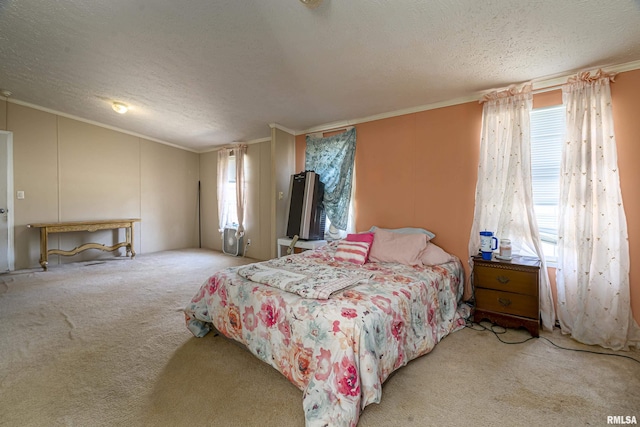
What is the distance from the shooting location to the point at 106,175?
486 centimetres

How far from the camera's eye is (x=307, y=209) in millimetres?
3756

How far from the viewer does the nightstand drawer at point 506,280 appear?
85.8 inches

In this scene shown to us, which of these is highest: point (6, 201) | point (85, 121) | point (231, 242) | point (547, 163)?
point (85, 121)

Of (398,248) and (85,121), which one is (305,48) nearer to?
(398,248)

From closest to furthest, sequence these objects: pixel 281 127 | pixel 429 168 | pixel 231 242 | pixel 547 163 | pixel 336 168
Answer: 1. pixel 547 163
2. pixel 429 168
3. pixel 336 168
4. pixel 281 127
5. pixel 231 242

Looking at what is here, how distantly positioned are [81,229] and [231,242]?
237 cm

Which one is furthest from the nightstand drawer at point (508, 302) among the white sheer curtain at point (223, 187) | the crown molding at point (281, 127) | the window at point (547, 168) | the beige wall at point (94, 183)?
the beige wall at point (94, 183)

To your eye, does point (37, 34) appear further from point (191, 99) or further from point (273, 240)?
point (273, 240)

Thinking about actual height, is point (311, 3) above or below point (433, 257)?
above

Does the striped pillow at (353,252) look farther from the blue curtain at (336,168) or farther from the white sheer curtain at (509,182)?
the white sheer curtain at (509,182)

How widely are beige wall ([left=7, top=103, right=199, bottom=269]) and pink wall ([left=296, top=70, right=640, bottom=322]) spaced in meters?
4.45

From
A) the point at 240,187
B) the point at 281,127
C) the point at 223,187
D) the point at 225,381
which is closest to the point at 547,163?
the point at 225,381

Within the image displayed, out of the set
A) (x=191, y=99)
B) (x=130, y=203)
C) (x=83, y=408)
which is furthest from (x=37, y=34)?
(x=130, y=203)

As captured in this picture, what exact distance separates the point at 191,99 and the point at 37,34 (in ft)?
4.53
